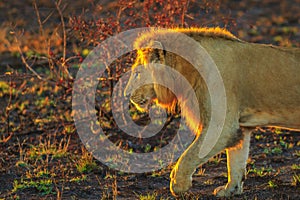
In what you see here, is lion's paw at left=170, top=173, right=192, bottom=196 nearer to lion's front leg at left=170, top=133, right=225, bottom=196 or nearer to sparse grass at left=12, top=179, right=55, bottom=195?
lion's front leg at left=170, top=133, right=225, bottom=196

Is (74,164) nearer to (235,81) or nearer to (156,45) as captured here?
(156,45)

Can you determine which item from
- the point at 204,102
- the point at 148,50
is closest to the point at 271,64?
the point at 204,102

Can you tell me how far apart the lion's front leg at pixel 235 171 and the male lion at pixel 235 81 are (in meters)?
0.24

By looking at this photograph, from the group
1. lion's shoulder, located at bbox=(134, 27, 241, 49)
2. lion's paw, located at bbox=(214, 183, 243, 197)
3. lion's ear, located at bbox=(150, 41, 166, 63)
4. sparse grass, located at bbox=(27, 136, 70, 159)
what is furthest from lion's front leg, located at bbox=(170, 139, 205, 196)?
sparse grass, located at bbox=(27, 136, 70, 159)

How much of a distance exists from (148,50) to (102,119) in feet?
8.70

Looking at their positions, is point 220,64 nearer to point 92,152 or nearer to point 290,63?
point 290,63

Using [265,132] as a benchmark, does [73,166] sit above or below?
below

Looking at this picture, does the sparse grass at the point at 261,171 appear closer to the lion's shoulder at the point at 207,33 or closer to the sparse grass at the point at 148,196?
the sparse grass at the point at 148,196

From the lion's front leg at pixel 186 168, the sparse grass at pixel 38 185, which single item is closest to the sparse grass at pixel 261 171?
the lion's front leg at pixel 186 168

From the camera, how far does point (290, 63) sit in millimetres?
5703

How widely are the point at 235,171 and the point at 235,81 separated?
0.89 m

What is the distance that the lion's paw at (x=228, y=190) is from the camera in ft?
19.5

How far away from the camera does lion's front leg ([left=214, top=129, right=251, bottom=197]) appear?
5957 mm

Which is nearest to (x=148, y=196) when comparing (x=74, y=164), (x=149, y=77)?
(x=149, y=77)
